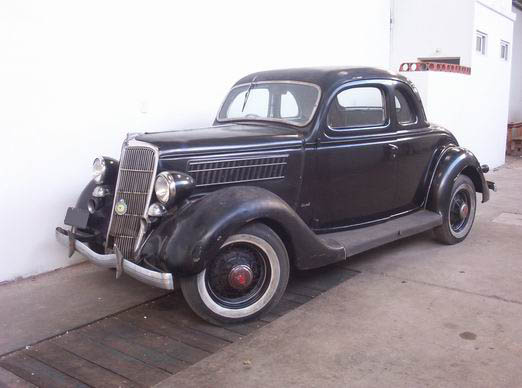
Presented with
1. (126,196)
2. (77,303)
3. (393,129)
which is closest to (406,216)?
(393,129)

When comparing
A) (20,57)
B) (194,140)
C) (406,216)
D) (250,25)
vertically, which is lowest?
(406,216)

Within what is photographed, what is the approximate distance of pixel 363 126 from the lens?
456cm

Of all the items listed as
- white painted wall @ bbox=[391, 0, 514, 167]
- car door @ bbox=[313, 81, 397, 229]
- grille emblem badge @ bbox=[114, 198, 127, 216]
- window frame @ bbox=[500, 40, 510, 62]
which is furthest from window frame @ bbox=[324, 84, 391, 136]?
window frame @ bbox=[500, 40, 510, 62]

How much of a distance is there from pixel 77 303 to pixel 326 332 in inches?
74.6

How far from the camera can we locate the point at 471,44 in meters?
9.36

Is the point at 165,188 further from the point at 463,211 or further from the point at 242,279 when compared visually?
the point at 463,211

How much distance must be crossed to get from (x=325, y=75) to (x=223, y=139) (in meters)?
1.18

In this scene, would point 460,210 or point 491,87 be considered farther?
point 491,87

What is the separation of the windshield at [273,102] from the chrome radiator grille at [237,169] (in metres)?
0.46

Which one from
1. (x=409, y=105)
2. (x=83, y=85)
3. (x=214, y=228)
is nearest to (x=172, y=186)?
(x=214, y=228)

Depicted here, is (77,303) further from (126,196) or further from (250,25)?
(250,25)

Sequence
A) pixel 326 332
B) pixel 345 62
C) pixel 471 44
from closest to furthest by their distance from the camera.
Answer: pixel 326 332, pixel 345 62, pixel 471 44

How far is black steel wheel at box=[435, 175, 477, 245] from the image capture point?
5219 millimetres

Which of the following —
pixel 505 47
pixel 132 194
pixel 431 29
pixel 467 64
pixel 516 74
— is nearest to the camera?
pixel 132 194
